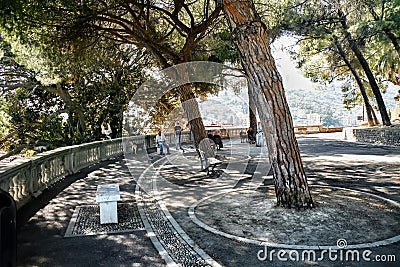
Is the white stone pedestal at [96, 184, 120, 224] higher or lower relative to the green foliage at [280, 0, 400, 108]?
lower

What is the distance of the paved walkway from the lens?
14.5ft

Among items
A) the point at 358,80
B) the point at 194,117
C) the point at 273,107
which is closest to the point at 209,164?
the point at 194,117

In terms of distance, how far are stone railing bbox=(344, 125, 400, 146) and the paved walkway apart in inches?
401

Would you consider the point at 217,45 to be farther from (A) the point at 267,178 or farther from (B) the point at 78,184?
(B) the point at 78,184

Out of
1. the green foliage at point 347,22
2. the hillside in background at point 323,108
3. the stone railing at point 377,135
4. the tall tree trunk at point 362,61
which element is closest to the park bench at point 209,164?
the green foliage at point 347,22

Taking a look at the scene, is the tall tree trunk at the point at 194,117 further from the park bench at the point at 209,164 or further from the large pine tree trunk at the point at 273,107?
the large pine tree trunk at the point at 273,107

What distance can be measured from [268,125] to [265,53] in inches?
52.9

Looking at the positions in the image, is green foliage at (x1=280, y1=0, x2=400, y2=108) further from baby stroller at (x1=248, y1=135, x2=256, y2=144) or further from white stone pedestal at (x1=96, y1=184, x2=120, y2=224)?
white stone pedestal at (x1=96, y1=184, x2=120, y2=224)

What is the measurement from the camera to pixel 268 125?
252 inches

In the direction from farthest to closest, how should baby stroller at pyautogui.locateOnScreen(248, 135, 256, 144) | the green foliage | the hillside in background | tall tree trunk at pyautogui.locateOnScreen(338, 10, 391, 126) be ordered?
the hillside in background < baby stroller at pyautogui.locateOnScreen(248, 135, 256, 144) < tall tree trunk at pyautogui.locateOnScreen(338, 10, 391, 126) < the green foliage

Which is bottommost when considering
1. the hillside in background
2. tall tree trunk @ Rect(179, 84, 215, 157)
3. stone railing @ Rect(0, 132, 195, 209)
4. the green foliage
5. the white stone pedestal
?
the white stone pedestal

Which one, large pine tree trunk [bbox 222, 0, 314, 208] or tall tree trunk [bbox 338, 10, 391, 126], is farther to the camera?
tall tree trunk [bbox 338, 10, 391, 126]

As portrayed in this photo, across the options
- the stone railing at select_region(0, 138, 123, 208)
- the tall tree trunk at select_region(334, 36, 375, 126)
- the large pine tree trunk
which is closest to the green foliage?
the tall tree trunk at select_region(334, 36, 375, 126)

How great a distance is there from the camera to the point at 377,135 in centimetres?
2197
